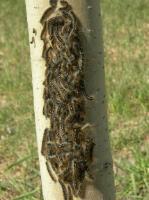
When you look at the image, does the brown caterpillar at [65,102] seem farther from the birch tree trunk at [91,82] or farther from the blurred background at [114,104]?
the blurred background at [114,104]

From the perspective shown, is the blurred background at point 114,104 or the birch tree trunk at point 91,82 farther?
the blurred background at point 114,104

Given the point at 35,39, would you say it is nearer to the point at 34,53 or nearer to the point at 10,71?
the point at 34,53

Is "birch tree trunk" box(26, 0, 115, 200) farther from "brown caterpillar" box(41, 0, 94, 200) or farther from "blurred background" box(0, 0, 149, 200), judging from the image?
"blurred background" box(0, 0, 149, 200)

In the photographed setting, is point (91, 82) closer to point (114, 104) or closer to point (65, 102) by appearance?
point (65, 102)

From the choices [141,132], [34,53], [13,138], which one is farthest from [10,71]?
[34,53]

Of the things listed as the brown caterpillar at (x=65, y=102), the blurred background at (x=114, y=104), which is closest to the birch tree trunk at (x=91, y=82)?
the brown caterpillar at (x=65, y=102)
